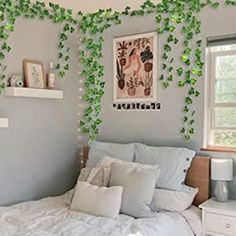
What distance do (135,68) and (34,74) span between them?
1.02m

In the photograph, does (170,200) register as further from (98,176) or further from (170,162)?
(98,176)

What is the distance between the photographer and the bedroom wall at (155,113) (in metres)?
3.04

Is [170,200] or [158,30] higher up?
[158,30]

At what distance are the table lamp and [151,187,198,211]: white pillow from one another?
25 centimetres

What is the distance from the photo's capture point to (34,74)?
11.2 ft

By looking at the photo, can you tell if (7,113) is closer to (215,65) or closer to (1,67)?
(1,67)

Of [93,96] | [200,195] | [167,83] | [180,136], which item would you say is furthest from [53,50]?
[200,195]

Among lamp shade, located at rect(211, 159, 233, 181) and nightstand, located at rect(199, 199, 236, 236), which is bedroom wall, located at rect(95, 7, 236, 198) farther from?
nightstand, located at rect(199, 199, 236, 236)

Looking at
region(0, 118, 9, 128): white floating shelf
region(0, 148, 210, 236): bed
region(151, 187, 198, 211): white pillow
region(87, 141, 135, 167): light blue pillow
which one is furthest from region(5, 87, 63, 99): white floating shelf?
region(151, 187, 198, 211): white pillow

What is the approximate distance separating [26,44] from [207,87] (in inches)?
70.3

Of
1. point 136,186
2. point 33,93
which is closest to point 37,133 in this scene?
point 33,93

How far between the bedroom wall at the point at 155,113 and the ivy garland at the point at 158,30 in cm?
6

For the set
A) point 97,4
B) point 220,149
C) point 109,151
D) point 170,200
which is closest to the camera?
point 170,200

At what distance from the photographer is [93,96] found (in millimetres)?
3840
